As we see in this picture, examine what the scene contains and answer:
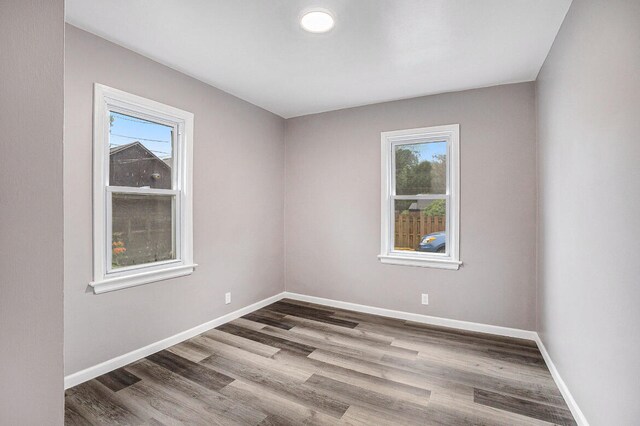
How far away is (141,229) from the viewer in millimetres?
2832

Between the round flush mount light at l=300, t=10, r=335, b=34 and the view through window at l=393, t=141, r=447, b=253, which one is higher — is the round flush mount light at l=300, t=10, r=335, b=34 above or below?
above

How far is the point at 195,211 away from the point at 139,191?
1.85 feet

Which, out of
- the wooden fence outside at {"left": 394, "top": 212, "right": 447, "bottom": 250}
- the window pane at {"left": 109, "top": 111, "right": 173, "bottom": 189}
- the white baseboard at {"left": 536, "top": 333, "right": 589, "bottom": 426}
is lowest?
the white baseboard at {"left": 536, "top": 333, "right": 589, "bottom": 426}

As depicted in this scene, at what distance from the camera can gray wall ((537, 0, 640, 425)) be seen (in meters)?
1.33

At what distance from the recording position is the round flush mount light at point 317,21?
212cm

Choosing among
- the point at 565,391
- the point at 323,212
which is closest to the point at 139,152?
the point at 323,212

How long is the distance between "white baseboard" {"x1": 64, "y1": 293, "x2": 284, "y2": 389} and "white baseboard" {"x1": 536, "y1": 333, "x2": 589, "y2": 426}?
120 inches

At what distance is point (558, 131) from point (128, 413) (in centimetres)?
355

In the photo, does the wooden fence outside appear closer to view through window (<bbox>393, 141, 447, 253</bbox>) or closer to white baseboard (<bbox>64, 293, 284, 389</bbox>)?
view through window (<bbox>393, 141, 447, 253</bbox>)

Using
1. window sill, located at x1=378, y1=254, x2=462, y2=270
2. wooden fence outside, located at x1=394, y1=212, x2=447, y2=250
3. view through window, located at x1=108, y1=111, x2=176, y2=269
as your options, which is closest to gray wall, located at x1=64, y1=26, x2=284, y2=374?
view through window, located at x1=108, y1=111, x2=176, y2=269
